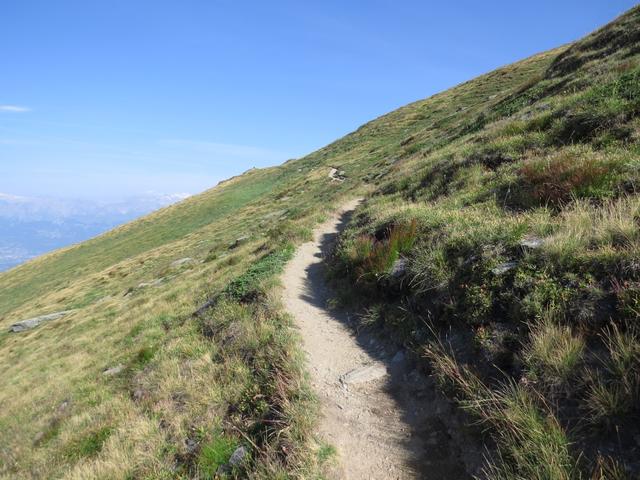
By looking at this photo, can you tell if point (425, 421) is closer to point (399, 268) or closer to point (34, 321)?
point (399, 268)

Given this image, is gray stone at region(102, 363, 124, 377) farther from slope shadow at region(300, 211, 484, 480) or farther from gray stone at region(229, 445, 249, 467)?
slope shadow at region(300, 211, 484, 480)

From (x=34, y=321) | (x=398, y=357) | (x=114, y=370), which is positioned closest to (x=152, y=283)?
(x=34, y=321)

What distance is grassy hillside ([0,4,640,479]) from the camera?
4.40m

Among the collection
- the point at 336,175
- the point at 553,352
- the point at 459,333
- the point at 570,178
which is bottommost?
the point at 459,333

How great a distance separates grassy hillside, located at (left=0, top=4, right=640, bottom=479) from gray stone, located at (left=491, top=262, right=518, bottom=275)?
0.14 ft

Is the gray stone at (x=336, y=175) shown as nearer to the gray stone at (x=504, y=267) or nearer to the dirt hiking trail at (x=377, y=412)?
the dirt hiking trail at (x=377, y=412)

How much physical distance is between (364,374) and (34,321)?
36.7 m

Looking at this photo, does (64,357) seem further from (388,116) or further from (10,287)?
(388,116)

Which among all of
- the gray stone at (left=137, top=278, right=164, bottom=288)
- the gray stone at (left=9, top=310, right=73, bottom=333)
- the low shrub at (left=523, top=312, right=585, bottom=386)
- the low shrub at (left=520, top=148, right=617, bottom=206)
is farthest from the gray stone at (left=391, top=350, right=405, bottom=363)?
the gray stone at (left=9, top=310, right=73, bottom=333)

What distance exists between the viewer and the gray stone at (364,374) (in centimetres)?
677

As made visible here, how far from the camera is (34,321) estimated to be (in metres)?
32.7

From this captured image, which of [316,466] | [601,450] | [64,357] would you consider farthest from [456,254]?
[64,357]

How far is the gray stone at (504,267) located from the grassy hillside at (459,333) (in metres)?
0.04

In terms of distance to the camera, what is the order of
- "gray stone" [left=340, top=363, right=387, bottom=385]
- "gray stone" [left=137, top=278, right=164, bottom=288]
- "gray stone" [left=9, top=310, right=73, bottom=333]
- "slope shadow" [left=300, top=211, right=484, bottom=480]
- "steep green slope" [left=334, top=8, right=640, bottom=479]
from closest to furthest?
"steep green slope" [left=334, top=8, right=640, bottom=479], "slope shadow" [left=300, top=211, right=484, bottom=480], "gray stone" [left=340, top=363, right=387, bottom=385], "gray stone" [left=137, top=278, right=164, bottom=288], "gray stone" [left=9, top=310, right=73, bottom=333]
